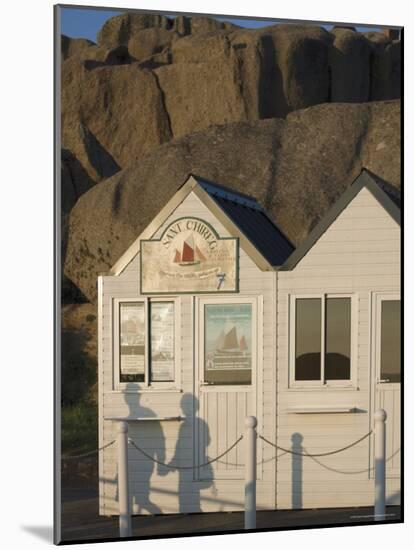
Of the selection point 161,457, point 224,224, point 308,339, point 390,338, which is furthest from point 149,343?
point 390,338

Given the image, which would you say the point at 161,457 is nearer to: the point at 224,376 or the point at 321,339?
the point at 224,376

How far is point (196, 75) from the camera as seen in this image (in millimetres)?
18594

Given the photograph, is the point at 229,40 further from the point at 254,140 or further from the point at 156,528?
the point at 156,528

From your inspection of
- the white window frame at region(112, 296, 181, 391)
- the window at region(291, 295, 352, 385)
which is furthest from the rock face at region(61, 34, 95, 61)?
the window at region(291, 295, 352, 385)

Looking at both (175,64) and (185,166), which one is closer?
(175,64)

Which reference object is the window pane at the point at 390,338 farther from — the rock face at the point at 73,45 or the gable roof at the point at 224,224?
the rock face at the point at 73,45

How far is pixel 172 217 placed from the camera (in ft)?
54.8

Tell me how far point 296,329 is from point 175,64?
134 inches

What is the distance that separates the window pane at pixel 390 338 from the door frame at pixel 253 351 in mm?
1253

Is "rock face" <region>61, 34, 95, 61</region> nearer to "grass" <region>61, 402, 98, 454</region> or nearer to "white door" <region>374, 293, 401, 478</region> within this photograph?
"grass" <region>61, 402, 98, 454</region>

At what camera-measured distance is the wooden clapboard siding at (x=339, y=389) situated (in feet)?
55.3

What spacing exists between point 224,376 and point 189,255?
1263 millimetres

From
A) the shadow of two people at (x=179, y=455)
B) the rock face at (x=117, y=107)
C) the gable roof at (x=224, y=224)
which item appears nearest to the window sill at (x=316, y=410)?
the shadow of two people at (x=179, y=455)

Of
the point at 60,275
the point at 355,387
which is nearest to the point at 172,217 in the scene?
the point at 60,275
